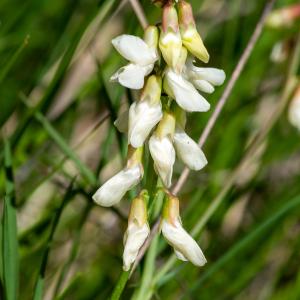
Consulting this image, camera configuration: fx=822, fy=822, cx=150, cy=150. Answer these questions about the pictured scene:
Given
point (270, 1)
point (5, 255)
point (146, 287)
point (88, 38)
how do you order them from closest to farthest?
point (5, 255), point (146, 287), point (88, 38), point (270, 1)

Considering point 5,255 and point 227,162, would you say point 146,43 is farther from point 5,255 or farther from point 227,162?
point 227,162

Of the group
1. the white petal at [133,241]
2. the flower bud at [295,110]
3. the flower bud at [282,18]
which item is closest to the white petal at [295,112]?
the flower bud at [295,110]

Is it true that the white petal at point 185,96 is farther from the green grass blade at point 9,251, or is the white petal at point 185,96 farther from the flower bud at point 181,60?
the green grass blade at point 9,251

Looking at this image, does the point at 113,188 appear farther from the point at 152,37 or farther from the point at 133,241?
the point at 152,37

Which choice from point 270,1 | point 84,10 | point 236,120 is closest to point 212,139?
point 236,120

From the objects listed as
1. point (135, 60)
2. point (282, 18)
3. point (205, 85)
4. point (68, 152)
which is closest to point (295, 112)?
point (282, 18)

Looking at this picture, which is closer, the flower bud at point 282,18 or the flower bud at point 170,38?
the flower bud at point 170,38
